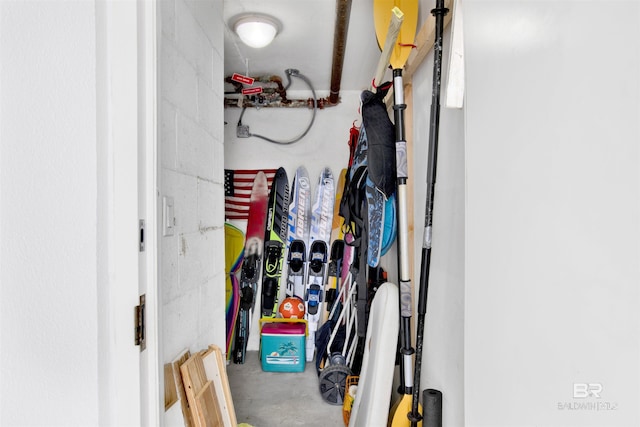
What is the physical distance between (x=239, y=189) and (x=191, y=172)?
7.63 ft

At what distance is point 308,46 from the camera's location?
8.98 feet

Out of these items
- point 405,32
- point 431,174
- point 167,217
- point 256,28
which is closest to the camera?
point 167,217

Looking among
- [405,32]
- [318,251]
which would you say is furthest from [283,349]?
[405,32]

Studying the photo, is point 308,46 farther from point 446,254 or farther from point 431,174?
point 446,254

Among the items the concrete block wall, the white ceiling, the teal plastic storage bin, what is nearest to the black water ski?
the teal plastic storage bin
